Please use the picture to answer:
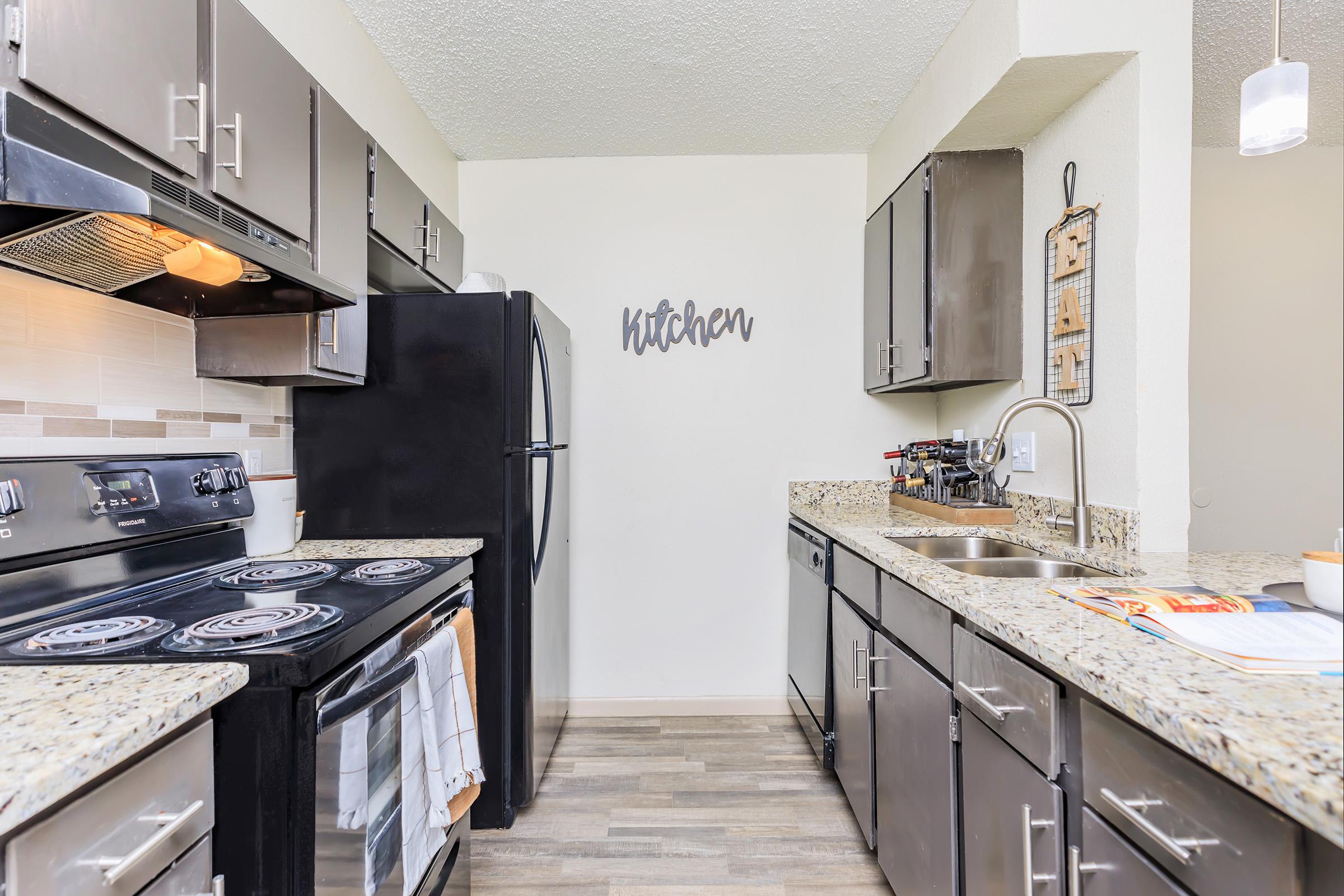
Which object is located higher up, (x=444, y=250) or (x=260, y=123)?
(x=444, y=250)

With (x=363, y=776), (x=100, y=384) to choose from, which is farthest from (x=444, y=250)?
(x=363, y=776)

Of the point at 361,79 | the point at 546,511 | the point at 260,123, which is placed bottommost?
the point at 546,511

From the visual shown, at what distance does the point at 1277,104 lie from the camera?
1166 millimetres

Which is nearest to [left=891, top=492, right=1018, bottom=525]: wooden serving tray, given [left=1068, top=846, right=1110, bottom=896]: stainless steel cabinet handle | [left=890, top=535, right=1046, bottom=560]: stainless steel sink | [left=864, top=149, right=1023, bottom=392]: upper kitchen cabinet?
[left=890, top=535, right=1046, bottom=560]: stainless steel sink

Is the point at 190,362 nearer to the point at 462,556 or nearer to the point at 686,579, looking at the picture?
the point at 462,556

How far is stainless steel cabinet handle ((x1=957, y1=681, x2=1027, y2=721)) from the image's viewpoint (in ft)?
3.38

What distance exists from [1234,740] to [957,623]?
2.08 ft

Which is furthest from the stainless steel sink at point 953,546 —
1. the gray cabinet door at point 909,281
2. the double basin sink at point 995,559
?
the gray cabinet door at point 909,281

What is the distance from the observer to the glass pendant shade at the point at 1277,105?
115cm

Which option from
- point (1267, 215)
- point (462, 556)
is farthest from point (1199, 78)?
point (462, 556)

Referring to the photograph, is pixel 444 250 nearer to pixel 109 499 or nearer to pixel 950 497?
pixel 109 499

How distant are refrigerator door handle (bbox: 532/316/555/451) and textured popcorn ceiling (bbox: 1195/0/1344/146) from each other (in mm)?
2192

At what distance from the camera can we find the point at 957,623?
3.98 feet

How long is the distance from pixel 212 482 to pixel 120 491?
0.24 m
